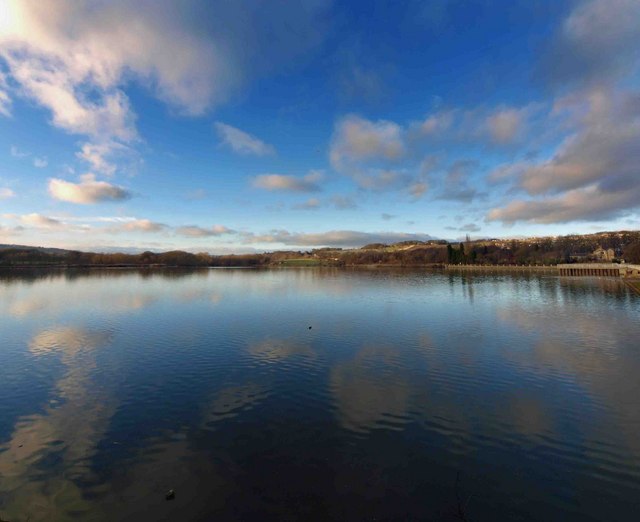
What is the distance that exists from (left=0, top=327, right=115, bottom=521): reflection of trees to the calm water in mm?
56

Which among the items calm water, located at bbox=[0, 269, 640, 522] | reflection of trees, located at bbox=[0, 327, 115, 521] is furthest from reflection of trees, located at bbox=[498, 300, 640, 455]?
reflection of trees, located at bbox=[0, 327, 115, 521]

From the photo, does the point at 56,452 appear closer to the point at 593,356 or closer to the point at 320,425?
the point at 320,425

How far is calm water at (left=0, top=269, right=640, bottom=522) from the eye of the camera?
8.62 m

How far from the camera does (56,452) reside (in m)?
10.7

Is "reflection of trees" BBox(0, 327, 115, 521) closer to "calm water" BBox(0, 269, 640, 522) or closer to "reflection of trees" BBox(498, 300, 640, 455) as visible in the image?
"calm water" BBox(0, 269, 640, 522)

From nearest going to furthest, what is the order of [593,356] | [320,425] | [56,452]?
1. [56,452]
2. [320,425]
3. [593,356]

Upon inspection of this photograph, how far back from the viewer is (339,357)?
2075 cm

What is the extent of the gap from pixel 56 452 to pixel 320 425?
8090 millimetres

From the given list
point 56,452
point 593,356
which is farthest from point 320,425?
point 593,356

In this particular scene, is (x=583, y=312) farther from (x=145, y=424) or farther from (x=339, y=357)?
(x=145, y=424)

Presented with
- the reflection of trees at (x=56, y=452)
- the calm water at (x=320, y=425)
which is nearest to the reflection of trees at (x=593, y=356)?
the calm water at (x=320, y=425)

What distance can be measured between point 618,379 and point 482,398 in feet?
25.2

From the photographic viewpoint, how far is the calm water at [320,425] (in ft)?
28.3

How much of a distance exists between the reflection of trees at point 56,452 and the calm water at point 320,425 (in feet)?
0.19
